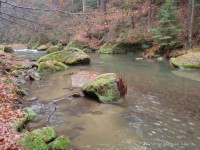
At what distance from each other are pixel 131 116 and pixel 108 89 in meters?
1.73

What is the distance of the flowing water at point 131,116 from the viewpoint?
19.1 ft

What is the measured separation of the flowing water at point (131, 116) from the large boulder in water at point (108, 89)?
0.93ft

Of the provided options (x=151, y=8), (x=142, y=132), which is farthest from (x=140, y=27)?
(x=142, y=132)

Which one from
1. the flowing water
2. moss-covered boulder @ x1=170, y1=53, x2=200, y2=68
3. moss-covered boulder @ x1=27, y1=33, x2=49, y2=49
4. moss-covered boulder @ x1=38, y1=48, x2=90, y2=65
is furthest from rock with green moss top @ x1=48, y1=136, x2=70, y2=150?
moss-covered boulder @ x1=27, y1=33, x2=49, y2=49

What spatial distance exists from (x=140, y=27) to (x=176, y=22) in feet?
21.7

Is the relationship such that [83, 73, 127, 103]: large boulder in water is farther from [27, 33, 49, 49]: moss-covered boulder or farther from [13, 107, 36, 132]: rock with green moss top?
[27, 33, 49, 49]: moss-covered boulder

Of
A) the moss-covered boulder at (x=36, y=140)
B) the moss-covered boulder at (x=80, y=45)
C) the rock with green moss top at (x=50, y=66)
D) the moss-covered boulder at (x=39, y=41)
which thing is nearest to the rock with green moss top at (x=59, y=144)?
the moss-covered boulder at (x=36, y=140)

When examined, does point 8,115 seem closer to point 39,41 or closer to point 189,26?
point 189,26

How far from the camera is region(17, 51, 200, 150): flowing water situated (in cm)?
582

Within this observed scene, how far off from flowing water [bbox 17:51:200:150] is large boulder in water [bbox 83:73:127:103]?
283 mm

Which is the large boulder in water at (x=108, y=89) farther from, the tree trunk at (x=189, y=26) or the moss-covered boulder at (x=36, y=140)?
the tree trunk at (x=189, y=26)

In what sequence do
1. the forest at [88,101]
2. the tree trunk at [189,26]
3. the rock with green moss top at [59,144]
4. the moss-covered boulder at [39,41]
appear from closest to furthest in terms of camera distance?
the rock with green moss top at [59,144] → the forest at [88,101] → the tree trunk at [189,26] → the moss-covered boulder at [39,41]

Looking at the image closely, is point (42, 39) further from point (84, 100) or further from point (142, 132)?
point (142, 132)

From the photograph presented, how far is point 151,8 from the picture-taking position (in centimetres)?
2595
